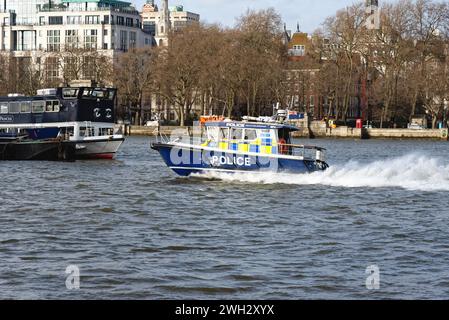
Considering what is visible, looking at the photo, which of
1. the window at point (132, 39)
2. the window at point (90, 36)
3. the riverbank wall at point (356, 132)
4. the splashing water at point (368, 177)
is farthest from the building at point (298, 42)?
the splashing water at point (368, 177)

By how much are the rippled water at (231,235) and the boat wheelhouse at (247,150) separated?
584 millimetres

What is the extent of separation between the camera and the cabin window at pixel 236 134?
46469mm

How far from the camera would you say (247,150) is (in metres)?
46.2

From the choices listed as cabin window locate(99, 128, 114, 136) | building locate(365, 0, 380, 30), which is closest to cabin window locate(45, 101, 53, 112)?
cabin window locate(99, 128, 114, 136)

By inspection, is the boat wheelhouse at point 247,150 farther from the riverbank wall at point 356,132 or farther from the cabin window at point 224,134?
the riverbank wall at point 356,132

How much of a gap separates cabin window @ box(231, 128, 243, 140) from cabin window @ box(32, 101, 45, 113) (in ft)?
83.7

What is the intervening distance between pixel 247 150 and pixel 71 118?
24.2 m

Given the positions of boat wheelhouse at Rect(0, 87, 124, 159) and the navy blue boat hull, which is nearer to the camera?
the navy blue boat hull

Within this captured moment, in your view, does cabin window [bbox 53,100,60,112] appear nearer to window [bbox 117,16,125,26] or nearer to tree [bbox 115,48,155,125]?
tree [bbox 115,48,155,125]

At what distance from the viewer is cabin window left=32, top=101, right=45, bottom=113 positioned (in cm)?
6912
